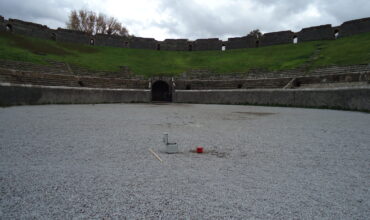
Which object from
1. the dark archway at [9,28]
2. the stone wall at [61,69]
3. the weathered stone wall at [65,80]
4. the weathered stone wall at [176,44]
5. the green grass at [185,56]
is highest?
the weathered stone wall at [176,44]

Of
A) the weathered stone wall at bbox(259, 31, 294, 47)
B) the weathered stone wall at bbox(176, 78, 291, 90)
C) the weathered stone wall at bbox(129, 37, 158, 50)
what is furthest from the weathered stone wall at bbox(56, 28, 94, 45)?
the weathered stone wall at bbox(259, 31, 294, 47)

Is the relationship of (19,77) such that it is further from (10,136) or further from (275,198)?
(275,198)

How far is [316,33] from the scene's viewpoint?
31.6 meters

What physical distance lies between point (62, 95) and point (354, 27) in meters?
36.1

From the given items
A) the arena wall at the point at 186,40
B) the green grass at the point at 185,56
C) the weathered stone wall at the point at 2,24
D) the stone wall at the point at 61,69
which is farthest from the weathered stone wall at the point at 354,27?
the weathered stone wall at the point at 2,24

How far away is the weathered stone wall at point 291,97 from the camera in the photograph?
10.9m

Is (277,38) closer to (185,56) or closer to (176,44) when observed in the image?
(185,56)

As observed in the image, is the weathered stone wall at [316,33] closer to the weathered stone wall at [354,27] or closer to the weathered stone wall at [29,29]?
the weathered stone wall at [354,27]

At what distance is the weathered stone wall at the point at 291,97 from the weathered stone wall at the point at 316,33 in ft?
75.0

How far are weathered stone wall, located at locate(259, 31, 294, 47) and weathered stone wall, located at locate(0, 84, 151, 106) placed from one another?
24.3 meters

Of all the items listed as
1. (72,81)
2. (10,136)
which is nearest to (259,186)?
(10,136)

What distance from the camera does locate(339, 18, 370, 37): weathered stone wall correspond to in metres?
27.3

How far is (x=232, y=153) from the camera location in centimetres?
365

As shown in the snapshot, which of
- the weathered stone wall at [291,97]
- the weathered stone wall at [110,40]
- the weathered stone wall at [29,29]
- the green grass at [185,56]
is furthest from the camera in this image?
the weathered stone wall at [110,40]
